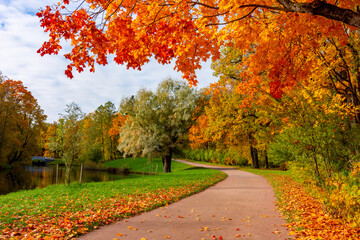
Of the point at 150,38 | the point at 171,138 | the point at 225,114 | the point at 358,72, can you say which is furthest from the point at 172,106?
the point at 150,38

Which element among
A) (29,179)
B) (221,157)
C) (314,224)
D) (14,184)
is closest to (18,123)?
(29,179)

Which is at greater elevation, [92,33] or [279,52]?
[279,52]

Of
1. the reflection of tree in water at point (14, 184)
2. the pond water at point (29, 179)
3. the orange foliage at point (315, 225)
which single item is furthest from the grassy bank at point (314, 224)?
the reflection of tree in water at point (14, 184)

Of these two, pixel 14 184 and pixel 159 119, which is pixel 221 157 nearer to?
pixel 159 119

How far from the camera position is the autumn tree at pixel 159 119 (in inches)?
916

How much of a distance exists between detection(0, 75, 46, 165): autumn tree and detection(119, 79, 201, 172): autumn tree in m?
15.3

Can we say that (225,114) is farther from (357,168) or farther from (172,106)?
(357,168)

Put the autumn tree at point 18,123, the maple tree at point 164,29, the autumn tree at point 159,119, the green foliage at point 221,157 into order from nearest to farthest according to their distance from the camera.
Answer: the maple tree at point 164,29, the autumn tree at point 159,119, the autumn tree at point 18,123, the green foliage at point 221,157

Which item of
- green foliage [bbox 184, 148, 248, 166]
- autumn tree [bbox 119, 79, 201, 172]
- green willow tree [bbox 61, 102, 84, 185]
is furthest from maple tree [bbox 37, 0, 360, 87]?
green foliage [bbox 184, 148, 248, 166]

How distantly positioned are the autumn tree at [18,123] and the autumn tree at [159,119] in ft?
50.4

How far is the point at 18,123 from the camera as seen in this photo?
32844 millimetres

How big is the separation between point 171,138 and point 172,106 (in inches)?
130

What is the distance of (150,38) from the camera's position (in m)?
5.45

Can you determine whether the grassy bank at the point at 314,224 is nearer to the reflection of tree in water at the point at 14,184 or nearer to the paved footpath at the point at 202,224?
the paved footpath at the point at 202,224
